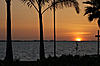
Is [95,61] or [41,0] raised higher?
[41,0]

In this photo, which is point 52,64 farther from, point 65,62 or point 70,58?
point 70,58

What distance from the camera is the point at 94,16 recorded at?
33.7 metres

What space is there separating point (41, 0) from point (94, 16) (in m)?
9.54

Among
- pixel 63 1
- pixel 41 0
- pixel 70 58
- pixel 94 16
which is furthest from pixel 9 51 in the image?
pixel 94 16

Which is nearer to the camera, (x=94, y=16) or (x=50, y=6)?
(x=50, y=6)

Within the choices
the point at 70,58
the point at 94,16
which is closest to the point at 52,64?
the point at 70,58

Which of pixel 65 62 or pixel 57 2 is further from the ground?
pixel 57 2

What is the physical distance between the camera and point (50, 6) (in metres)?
28.0

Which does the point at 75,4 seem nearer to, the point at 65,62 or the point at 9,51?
the point at 9,51

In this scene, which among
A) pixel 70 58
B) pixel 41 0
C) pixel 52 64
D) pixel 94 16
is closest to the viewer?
pixel 52 64

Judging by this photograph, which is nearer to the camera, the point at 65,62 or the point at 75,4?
the point at 65,62

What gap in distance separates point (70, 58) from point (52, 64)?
1.73 metres

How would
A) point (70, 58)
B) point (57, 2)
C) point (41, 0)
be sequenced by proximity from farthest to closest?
1. point (57, 2)
2. point (41, 0)
3. point (70, 58)

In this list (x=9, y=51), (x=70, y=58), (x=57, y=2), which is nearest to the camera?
(x=70, y=58)
